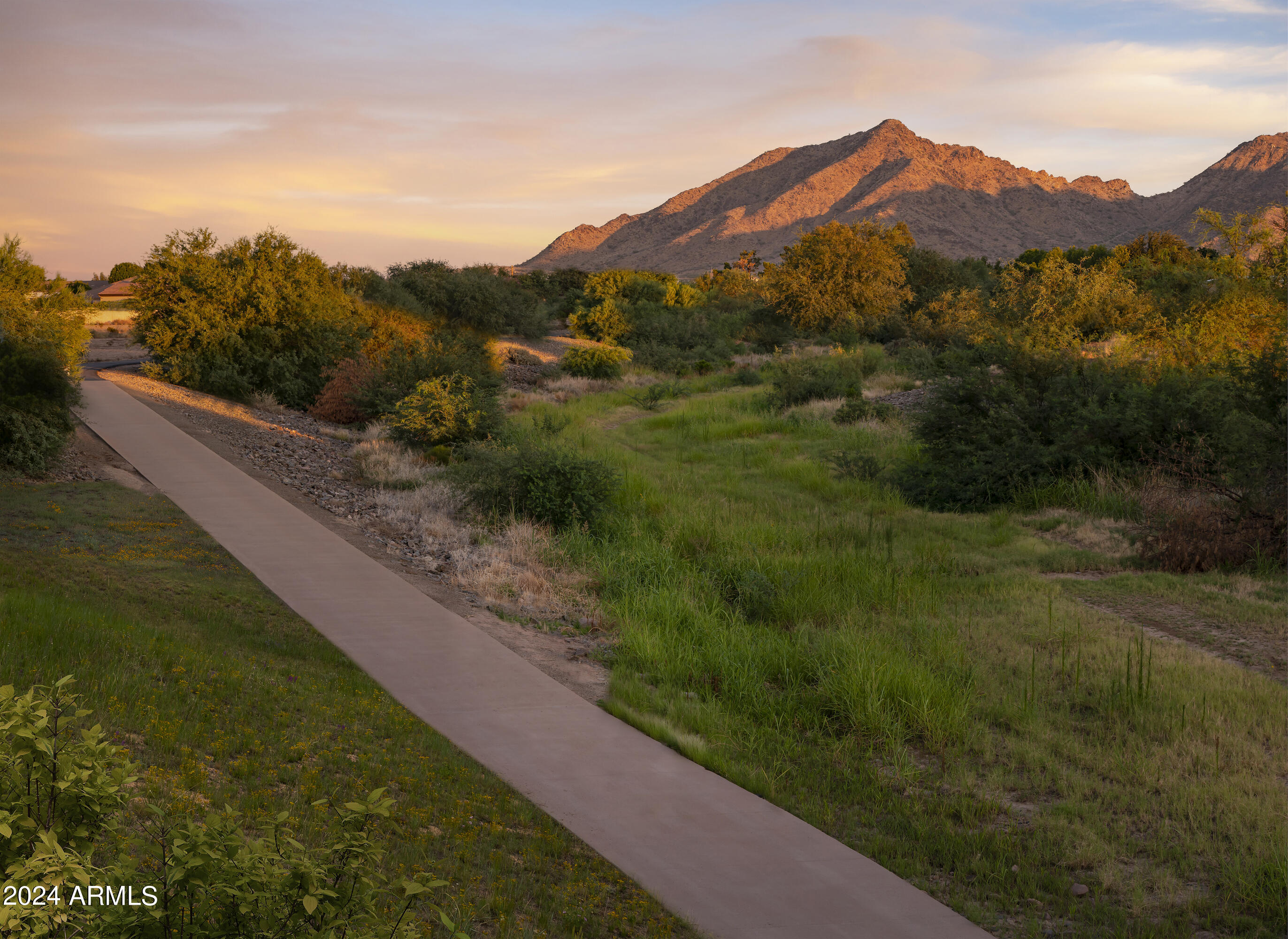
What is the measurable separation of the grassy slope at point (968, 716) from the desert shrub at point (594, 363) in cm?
2417

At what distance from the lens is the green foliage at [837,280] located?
47906mm

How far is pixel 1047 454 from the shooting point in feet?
52.6

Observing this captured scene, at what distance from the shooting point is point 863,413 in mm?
24125

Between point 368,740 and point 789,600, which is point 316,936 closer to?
point 368,740

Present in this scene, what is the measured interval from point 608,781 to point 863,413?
769 inches

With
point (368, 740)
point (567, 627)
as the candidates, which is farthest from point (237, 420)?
point (368, 740)

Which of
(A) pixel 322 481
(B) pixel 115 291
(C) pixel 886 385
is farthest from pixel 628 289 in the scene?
(A) pixel 322 481

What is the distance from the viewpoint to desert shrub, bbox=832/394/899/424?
23797 mm

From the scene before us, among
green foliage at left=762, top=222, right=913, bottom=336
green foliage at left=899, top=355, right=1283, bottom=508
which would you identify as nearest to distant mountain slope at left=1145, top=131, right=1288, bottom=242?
green foliage at left=762, top=222, right=913, bottom=336

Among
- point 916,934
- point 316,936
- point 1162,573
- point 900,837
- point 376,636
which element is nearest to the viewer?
point 316,936

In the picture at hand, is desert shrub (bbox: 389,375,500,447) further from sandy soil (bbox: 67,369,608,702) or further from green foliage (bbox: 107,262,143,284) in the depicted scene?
green foliage (bbox: 107,262,143,284)

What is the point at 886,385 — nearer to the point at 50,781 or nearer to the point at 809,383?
the point at 809,383

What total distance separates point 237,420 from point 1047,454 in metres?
17.0

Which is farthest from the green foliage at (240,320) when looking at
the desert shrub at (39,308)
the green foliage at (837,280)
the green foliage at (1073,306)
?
the green foliage at (837,280)
